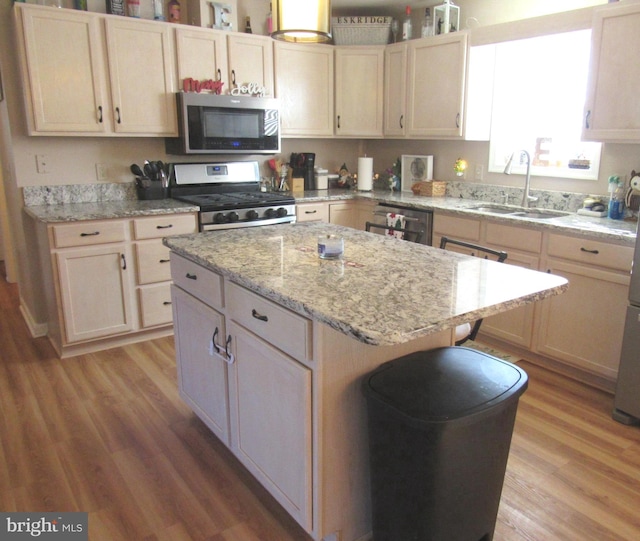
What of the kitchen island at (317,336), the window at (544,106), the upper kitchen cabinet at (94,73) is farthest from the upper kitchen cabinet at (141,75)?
the window at (544,106)

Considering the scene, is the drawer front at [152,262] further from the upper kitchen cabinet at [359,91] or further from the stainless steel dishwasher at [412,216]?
the upper kitchen cabinet at [359,91]

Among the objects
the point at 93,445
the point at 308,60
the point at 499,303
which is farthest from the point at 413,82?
the point at 93,445

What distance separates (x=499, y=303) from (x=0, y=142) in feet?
13.7

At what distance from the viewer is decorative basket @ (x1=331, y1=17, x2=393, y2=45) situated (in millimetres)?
4473

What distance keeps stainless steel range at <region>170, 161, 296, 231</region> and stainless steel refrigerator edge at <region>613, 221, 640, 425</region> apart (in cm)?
242

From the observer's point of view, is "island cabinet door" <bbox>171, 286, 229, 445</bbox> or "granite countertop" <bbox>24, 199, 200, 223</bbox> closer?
"island cabinet door" <bbox>171, 286, 229, 445</bbox>

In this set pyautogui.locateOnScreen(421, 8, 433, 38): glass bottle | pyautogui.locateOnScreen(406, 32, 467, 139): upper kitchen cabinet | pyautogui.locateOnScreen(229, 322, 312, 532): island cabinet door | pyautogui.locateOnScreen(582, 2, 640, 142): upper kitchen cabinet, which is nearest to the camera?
pyautogui.locateOnScreen(229, 322, 312, 532): island cabinet door

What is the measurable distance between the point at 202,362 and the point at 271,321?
723mm

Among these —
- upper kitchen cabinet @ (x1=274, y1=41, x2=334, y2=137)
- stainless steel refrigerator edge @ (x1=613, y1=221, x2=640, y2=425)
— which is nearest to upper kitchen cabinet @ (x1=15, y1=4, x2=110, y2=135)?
upper kitchen cabinet @ (x1=274, y1=41, x2=334, y2=137)

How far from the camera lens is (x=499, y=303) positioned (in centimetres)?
154

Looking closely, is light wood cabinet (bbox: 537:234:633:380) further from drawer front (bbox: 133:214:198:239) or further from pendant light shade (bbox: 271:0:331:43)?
drawer front (bbox: 133:214:198:239)

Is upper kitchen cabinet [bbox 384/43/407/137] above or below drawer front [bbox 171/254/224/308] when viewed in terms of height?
above

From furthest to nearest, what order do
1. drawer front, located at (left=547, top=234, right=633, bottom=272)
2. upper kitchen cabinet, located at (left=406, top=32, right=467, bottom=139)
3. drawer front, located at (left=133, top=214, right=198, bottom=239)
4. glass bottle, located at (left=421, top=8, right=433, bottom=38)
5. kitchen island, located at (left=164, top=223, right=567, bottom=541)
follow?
glass bottle, located at (left=421, top=8, right=433, bottom=38), upper kitchen cabinet, located at (left=406, top=32, right=467, bottom=139), drawer front, located at (left=133, top=214, right=198, bottom=239), drawer front, located at (left=547, top=234, right=633, bottom=272), kitchen island, located at (left=164, top=223, right=567, bottom=541)

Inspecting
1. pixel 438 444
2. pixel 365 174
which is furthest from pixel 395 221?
pixel 438 444
